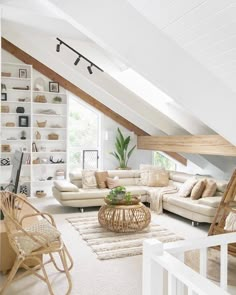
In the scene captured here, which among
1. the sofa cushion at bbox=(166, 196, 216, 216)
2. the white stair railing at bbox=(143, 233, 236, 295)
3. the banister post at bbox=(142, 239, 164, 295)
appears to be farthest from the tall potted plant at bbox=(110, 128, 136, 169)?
the banister post at bbox=(142, 239, 164, 295)

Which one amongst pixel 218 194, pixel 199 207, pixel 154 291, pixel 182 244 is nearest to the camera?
pixel 154 291

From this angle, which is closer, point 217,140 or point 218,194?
point 217,140

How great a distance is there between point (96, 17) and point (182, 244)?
204 centimetres

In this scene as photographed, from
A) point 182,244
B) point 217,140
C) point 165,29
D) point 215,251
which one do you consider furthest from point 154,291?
point 217,140

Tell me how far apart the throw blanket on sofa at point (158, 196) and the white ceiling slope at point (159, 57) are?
2947 mm

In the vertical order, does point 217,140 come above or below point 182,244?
above

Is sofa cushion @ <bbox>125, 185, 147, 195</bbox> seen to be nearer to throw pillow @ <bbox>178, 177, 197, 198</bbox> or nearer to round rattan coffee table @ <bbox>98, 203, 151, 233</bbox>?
throw pillow @ <bbox>178, 177, 197, 198</bbox>

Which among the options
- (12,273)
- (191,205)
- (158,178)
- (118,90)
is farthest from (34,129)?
(12,273)

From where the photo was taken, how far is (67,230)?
4684 millimetres

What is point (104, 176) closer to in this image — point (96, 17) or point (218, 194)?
point (218, 194)

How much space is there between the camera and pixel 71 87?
743 cm

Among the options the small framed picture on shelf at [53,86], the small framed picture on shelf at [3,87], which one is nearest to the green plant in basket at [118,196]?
the small framed picture on shelf at [53,86]

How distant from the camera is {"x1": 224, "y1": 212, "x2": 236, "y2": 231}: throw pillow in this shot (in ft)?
11.9

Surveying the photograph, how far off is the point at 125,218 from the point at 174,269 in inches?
128
